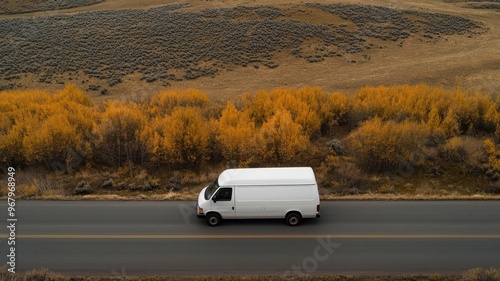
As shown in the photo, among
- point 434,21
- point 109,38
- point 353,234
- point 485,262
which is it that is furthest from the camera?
point 434,21

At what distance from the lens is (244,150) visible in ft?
57.8

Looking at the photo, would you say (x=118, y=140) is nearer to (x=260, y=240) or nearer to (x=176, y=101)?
(x=176, y=101)

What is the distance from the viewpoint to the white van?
11516 mm

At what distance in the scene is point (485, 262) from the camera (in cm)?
973

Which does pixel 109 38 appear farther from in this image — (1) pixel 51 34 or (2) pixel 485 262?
(2) pixel 485 262

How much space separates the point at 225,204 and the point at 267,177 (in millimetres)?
1515

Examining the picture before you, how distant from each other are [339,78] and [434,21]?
23.1 metres

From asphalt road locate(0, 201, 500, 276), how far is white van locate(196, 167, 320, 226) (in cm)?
35

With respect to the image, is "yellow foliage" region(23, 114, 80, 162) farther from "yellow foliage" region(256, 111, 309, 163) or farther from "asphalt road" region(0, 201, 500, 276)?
"yellow foliage" region(256, 111, 309, 163)

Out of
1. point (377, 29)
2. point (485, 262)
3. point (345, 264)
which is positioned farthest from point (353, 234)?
point (377, 29)

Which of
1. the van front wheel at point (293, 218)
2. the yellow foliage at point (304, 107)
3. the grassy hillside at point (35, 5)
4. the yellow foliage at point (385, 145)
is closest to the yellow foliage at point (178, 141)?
the yellow foliage at point (304, 107)

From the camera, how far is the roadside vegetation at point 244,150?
1617 centimetres

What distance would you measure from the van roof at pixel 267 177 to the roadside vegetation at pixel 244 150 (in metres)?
2.72

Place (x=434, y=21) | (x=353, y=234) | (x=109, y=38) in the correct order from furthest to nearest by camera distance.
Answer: (x=434, y=21)
(x=109, y=38)
(x=353, y=234)
